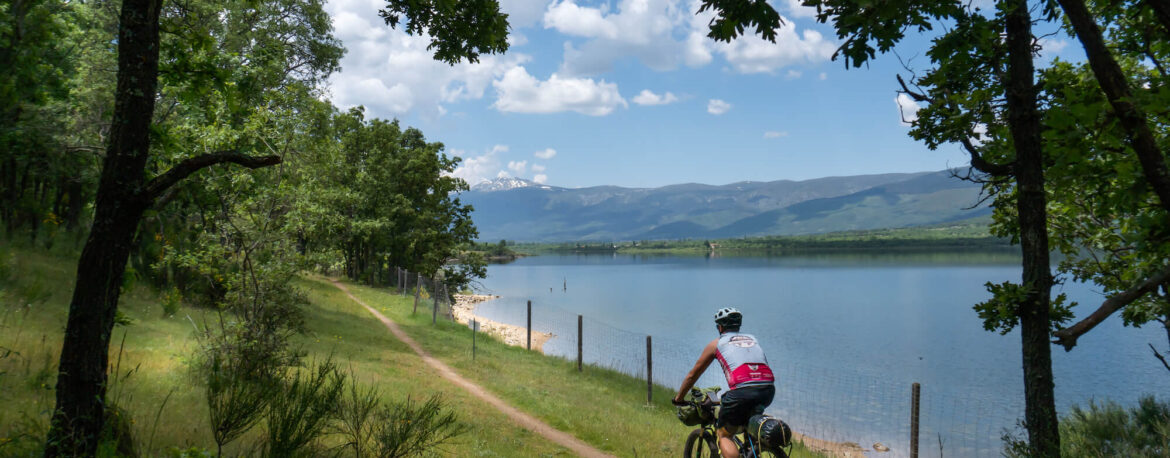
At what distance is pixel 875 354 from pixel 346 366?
29.1 metres

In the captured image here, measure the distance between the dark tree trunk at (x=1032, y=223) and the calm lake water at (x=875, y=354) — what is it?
3166 millimetres

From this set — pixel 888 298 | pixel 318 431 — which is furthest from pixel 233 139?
pixel 888 298

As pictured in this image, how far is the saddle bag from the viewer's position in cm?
523

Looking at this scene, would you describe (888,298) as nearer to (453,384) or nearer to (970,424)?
(970,424)

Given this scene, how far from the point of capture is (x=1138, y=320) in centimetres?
836

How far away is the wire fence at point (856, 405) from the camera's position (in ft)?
57.3

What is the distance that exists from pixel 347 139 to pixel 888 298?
53.9 metres

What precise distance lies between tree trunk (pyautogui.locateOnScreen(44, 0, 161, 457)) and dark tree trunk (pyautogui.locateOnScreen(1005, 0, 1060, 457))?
23.7ft

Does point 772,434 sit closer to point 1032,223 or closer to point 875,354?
point 1032,223

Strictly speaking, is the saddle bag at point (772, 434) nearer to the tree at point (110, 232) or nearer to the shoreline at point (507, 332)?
the tree at point (110, 232)

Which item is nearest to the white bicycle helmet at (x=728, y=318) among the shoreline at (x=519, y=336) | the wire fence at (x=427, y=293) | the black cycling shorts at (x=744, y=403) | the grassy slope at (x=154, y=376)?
the black cycling shorts at (x=744, y=403)

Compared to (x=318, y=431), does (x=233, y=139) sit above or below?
above

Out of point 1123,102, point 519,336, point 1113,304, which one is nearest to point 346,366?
point 1113,304

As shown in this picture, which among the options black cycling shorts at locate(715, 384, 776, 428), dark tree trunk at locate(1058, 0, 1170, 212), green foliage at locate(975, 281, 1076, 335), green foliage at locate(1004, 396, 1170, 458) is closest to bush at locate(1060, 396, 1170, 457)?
green foliage at locate(1004, 396, 1170, 458)
